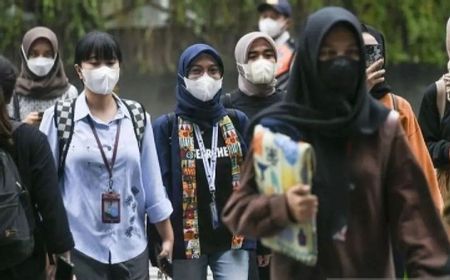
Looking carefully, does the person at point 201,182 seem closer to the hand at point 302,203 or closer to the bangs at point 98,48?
the bangs at point 98,48

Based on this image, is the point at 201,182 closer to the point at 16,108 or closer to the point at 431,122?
the point at 431,122

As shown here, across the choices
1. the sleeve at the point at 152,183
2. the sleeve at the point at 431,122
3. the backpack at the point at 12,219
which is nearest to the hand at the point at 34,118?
the sleeve at the point at 152,183

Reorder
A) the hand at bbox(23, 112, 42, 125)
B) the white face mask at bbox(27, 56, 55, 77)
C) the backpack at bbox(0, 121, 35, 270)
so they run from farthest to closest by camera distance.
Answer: the white face mask at bbox(27, 56, 55, 77)
the hand at bbox(23, 112, 42, 125)
the backpack at bbox(0, 121, 35, 270)

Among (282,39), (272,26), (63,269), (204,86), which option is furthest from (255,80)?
(272,26)

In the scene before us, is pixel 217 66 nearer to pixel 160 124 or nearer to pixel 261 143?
pixel 160 124

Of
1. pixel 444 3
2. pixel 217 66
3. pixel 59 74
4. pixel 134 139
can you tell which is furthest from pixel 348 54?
pixel 444 3

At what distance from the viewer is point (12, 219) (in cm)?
627

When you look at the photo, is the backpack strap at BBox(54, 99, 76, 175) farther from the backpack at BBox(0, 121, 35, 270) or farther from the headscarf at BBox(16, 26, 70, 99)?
the headscarf at BBox(16, 26, 70, 99)

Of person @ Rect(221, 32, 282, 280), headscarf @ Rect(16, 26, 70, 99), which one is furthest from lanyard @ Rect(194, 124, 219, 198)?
headscarf @ Rect(16, 26, 70, 99)

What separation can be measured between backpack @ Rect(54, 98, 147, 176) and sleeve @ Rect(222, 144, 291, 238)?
2.24m

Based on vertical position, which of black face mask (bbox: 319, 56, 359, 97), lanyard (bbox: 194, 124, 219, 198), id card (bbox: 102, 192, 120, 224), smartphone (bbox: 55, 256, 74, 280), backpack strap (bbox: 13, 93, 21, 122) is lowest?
smartphone (bbox: 55, 256, 74, 280)

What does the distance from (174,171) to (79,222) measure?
68cm

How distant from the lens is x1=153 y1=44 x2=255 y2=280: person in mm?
7535

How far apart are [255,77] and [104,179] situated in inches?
73.2
